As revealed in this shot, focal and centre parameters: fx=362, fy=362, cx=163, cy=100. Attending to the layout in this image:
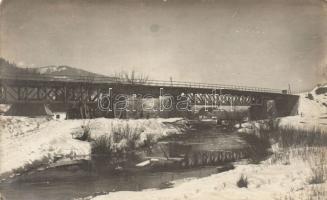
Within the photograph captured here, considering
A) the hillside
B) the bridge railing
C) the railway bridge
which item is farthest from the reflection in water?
the hillside

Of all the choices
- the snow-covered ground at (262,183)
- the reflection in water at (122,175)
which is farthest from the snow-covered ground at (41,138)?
the snow-covered ground at (262,183)

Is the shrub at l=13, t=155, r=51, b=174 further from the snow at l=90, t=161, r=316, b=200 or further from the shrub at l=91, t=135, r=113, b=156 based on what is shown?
the snow at l=90, t=161, r=316, b=200

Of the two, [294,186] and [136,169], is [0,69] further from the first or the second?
[294,186]

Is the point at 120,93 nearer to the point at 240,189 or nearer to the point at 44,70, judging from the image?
the point at 44,70

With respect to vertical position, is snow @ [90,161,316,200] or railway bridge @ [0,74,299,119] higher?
railway bridge @ [0,74,299,119]

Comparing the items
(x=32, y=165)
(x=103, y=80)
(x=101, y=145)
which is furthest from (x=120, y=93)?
(x=32, y=165)

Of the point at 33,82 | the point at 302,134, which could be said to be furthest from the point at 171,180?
the point at 33,82

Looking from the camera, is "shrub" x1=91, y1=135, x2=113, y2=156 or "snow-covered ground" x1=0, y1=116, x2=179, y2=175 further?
"shrub" x1=91, y1=135, x2=113, y2=156

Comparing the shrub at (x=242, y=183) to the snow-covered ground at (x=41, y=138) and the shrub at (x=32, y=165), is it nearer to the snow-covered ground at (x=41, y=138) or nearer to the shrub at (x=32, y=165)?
the snow-covered ground at (x=41, y=138)
